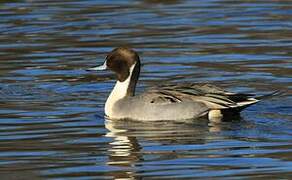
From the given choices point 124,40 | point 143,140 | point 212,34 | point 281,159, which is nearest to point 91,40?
point 124,40

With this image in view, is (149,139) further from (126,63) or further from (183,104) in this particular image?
(126,63)

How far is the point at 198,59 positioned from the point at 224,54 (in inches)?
21.9

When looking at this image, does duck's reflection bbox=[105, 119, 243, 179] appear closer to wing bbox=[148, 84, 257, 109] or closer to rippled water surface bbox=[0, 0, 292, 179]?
rippled water surface bbox=[0, 0, 292, 179]

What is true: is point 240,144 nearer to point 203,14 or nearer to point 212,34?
point 212,34

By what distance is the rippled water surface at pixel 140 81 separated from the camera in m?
10.5

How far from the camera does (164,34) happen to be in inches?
781

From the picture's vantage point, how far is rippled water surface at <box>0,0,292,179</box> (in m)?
10.5

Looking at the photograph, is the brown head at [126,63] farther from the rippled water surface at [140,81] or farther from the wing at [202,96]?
the wing at [202,96]

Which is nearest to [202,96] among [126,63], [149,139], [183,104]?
[183,104]

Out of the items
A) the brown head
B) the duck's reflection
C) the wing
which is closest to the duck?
the wing

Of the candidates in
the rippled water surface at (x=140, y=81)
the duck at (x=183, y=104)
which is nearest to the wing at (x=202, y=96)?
the duck at (x=183, y=104)

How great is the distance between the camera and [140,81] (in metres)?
15.9

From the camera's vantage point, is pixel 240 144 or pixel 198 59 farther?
pixel 198 59

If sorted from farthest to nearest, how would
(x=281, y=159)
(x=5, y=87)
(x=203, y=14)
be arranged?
1. (x=203, y=14)
2. (x=5, y=87)
3. (x=281, y=159)
